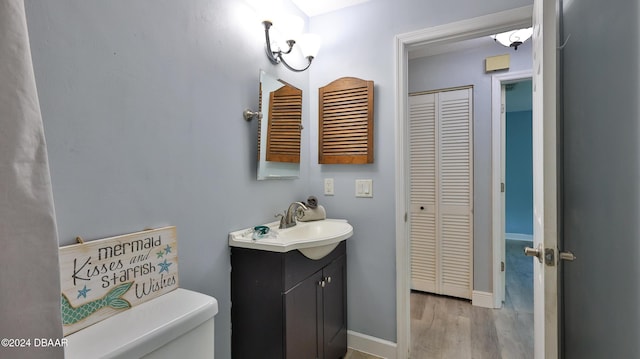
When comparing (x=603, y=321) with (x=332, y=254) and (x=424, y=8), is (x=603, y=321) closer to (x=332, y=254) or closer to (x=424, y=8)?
(x=332, y=254)

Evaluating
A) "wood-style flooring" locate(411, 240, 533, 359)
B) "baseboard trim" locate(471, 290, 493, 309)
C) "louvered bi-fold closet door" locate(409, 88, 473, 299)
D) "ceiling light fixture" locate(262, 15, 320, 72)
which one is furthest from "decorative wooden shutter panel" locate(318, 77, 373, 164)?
"baseboard trim" locate(471, 290, 493, 309)

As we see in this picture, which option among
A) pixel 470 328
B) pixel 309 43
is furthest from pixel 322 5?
pixel 470 328

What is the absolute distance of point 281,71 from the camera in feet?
5.89

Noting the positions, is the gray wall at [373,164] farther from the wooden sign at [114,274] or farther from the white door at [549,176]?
the wooden sign at [114,274]

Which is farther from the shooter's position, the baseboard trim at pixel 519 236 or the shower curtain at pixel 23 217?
the baseboard trim at pixel 519 236

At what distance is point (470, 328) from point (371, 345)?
872 millimetres

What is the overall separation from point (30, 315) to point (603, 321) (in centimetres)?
150

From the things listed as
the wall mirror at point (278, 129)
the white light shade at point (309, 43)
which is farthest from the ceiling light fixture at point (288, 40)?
the wall mirror at point (278, 129)

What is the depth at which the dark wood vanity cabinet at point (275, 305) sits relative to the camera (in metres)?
1.28

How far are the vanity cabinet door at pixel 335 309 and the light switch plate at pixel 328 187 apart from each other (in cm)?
45

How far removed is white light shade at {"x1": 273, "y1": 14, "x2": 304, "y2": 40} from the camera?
1585 millimetres

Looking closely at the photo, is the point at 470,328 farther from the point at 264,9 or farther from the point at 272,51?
the point at 264,9

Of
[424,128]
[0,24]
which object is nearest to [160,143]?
[0,24]

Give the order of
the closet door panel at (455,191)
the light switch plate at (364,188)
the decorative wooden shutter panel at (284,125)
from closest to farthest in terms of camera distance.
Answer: the decorative wooden shutter panel at (284,125) → the light switch plate at (364,188) → the closet door panel at (455,191)
